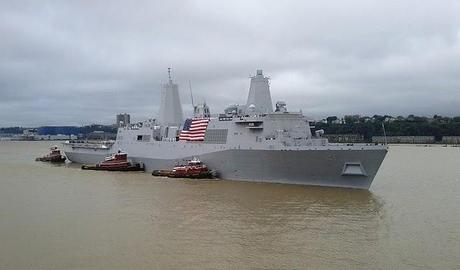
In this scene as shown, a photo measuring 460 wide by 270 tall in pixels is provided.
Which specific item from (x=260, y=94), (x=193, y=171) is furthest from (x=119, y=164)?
(x=260, y=94)

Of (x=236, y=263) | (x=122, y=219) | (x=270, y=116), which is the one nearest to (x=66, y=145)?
(x=270, y=116)

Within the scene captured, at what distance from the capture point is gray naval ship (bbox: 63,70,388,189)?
25.6m

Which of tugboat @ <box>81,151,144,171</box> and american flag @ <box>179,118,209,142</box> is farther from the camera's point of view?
tugboat @ <box>81,151,144,171</box>

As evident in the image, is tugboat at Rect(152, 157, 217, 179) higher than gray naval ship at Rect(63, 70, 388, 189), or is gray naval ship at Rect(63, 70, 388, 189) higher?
gray naval ship at Rect(63, 70, 388, 189)

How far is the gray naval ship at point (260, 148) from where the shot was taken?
84.0 ft

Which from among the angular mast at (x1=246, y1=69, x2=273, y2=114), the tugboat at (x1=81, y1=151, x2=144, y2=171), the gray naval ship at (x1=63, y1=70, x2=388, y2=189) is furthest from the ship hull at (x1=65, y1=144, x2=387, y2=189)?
the tugboat at (x1=81, y1=151, x2=144, y2=171)

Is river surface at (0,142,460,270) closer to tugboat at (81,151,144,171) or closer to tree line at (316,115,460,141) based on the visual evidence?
tugboat at (81,151,144,171)

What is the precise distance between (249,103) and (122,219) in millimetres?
16612

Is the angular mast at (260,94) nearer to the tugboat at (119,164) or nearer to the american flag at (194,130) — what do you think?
the american flag at (194,130)

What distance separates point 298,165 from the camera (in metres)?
26.8

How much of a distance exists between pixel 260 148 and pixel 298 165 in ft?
8.90

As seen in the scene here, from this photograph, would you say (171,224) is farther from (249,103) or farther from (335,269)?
(249,103)

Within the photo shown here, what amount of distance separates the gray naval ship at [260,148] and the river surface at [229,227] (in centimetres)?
105

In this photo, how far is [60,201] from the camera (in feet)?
76.9
